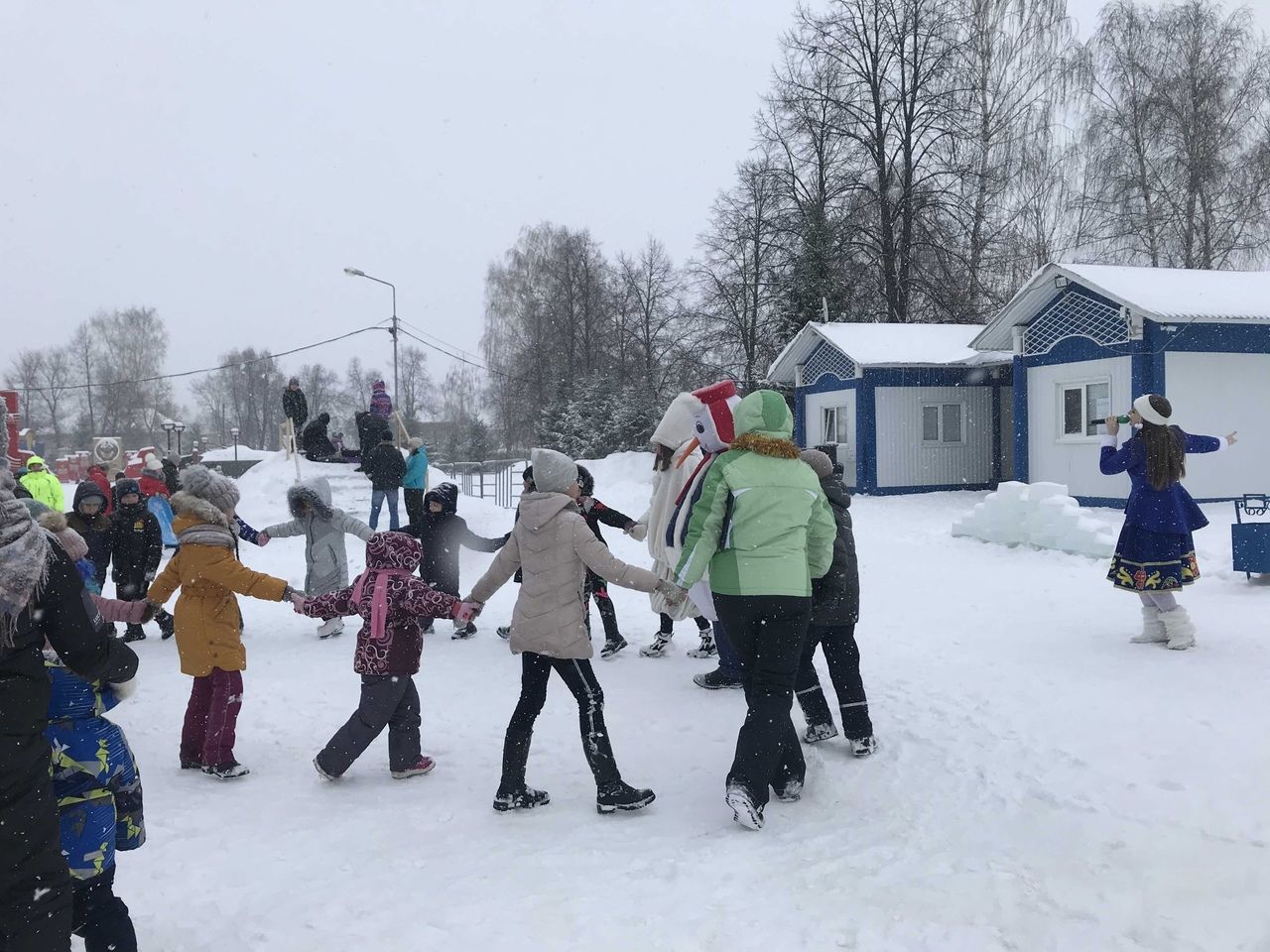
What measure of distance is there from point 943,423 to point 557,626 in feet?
59.9

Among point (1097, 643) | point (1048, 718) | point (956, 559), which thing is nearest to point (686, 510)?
point (1048, 718)

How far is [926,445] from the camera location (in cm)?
2097

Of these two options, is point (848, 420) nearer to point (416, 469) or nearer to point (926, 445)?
point (926, 445)

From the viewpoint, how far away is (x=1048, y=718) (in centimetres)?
541

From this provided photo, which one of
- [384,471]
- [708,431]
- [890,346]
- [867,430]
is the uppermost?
[890,346]

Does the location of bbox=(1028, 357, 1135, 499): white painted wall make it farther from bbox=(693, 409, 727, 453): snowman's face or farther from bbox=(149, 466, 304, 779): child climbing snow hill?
bbox=(149, 466, 304, 779): child climbing snow hill

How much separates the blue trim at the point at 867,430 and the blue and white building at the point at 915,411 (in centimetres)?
2

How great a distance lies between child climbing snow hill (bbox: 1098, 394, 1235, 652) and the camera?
6.77 meters

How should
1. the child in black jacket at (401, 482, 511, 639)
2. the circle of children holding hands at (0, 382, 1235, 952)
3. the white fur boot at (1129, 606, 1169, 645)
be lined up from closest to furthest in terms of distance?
the circle of children holding hands at (0, 382, 1235, 952), the white fur boot at (1129, 606, 1169, 645), the child in black jacket at (401, 482, 511, 639)

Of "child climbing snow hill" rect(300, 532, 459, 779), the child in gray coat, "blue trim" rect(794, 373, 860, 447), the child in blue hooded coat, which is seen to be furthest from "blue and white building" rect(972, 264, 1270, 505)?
the child in blue hooded coat

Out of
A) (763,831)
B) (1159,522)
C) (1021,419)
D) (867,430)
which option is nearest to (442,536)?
(763,831)

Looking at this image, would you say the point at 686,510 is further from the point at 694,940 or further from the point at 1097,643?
the point at 1097,643

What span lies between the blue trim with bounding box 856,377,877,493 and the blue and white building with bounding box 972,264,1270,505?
3.14m

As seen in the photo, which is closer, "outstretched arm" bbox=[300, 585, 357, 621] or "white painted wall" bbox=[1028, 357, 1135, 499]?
"outstretched arm" bbox=[300, 585, 357, 621]
